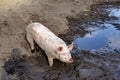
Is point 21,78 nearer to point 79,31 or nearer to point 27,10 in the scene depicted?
point 79,31

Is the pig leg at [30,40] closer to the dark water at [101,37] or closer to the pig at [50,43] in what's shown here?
the pig at [50,43]

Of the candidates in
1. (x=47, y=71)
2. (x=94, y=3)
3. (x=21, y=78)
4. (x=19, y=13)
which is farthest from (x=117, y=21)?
Answer: (x=21, y=78)

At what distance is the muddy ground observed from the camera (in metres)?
7.91

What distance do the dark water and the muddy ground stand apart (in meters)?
0.38

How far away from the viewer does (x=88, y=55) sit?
891 centimetres

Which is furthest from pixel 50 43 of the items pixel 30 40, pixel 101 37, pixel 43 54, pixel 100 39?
pixel 101 37

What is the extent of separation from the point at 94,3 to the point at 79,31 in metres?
4.25

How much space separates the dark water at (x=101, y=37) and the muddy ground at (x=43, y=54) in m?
0.38

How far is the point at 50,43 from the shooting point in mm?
8070

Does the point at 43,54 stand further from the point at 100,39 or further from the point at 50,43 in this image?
the point at 100,39

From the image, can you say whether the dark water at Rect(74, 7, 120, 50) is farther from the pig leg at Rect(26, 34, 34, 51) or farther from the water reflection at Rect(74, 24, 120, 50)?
the pig leg at Rect(26, 34, 34, 51)

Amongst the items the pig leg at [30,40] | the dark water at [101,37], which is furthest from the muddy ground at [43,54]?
the dark water at [101,37]

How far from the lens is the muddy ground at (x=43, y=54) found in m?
7.91

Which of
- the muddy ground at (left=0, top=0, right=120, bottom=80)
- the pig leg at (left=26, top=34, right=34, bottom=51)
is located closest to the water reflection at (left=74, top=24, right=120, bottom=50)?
the muddy ground at (left=0, top=0, right=120, bottom=80)
